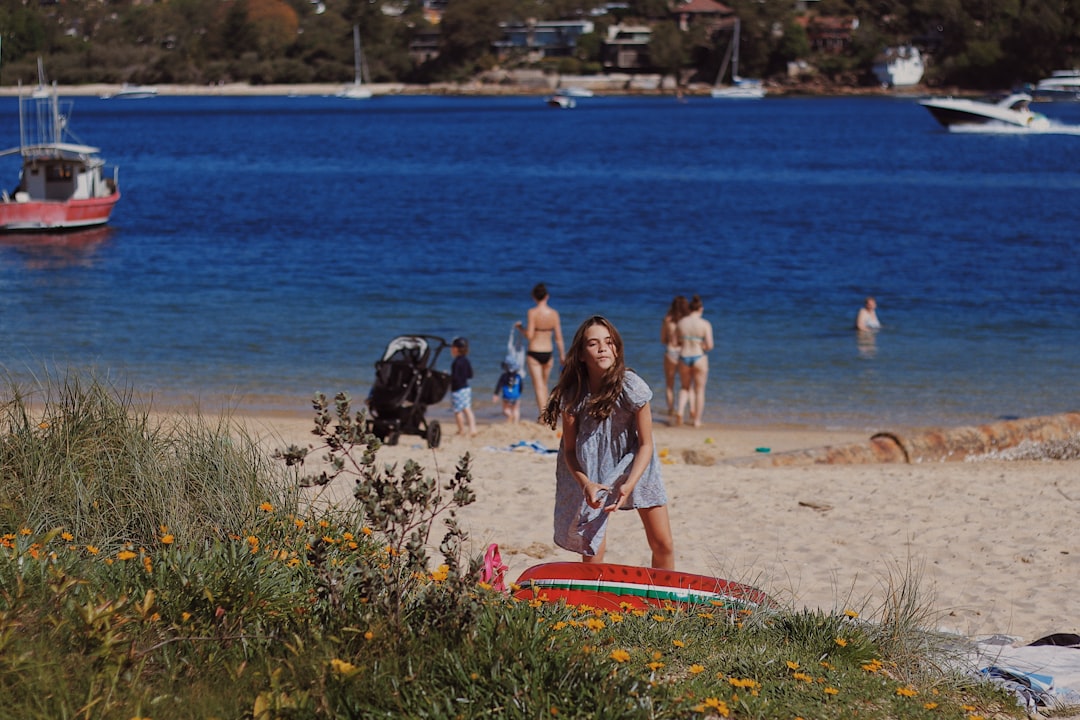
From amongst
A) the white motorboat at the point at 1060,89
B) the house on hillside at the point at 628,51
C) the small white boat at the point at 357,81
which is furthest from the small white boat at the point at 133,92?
the white motorboat at the point at 1060,89

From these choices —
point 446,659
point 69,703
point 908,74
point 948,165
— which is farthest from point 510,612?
point 908,74

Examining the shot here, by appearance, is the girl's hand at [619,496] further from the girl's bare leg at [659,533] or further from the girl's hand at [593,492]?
the girl's bare leg at [659,533]

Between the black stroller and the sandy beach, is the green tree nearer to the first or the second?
the black stroller

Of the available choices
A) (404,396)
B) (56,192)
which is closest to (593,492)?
(404,396)

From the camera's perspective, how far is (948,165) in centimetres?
5831

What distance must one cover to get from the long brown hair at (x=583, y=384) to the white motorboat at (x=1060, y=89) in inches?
4895

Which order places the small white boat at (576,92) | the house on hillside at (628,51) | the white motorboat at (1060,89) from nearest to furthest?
the white motorboat at (1060,89) < the small white boat at (576,92) < the house on hillside at (628,51)

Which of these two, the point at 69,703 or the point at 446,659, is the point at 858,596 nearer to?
the point at 446,659

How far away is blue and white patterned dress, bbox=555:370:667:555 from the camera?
5.41 m

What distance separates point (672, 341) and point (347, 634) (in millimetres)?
10008

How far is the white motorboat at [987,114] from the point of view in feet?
266

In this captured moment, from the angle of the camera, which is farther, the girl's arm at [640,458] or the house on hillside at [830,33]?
the house on hillside at [830,33]

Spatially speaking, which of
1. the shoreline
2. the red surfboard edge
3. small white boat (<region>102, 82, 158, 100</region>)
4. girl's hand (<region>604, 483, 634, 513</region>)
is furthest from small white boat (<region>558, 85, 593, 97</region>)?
the red surfboard edge

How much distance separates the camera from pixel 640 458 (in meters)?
5.34
